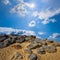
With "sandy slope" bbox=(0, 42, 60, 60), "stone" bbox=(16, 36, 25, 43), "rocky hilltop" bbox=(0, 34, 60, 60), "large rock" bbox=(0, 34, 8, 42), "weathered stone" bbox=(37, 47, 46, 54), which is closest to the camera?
"sandy slope" bbox=(0, 42, 60, 60)

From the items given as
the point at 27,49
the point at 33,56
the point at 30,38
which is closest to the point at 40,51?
the point at 33,56

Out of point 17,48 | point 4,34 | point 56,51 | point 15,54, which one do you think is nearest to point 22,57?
A: point 15,54

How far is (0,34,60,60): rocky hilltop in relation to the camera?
26844 mm

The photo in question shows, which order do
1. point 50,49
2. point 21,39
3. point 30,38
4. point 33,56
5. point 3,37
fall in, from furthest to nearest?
point 3,37, point 30,38, point 21,39, point 50,49, point 33,56

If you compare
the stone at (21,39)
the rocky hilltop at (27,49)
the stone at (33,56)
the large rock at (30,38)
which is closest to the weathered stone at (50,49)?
the rocky hilltop at (27,49)

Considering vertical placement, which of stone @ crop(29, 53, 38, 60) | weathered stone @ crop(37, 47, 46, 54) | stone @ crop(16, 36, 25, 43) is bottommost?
stone @ crop(29, 53, 38, 60)

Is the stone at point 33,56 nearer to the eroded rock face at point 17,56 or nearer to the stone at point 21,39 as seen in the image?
the eroded rock face at point 17,56

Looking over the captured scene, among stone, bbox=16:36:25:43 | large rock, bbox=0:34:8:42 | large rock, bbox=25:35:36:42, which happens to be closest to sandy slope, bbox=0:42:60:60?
stone, bbox=16:36:25:43

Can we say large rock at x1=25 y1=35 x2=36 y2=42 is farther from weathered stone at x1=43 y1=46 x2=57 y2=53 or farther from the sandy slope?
weathered stone at x1=43 y1=46 x2=57 y2=53

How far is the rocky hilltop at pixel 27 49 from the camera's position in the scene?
88.1ft

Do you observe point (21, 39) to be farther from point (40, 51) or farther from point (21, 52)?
point (40, 51)

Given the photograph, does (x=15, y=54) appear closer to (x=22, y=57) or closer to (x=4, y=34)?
(x=22, y=57)

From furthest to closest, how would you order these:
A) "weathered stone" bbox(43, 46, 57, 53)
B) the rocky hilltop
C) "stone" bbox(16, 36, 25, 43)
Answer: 1. "stone" bbox(16, 36, 25, 43)
2. "weathered stone" bbox(43, 46, 57, 53)
3. the rocky hilltop

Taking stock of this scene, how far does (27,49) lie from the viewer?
2838cm
